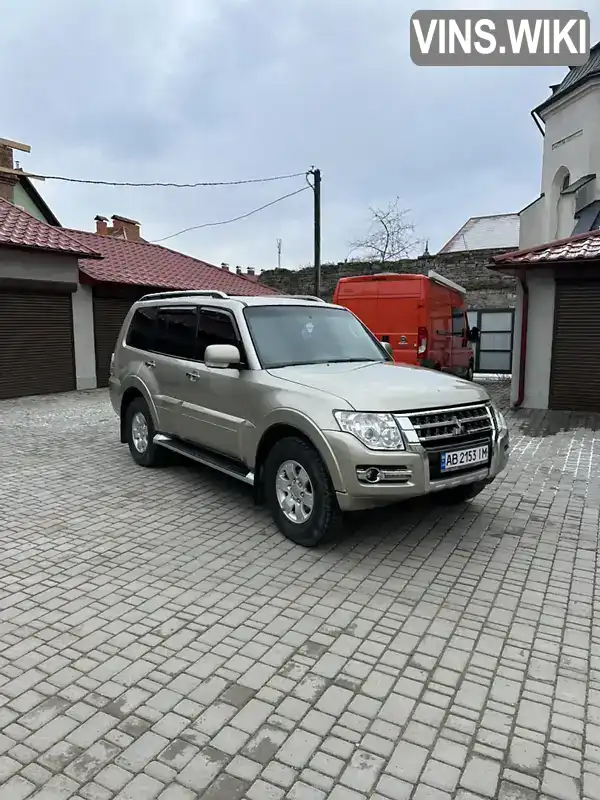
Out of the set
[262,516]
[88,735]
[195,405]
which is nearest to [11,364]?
[195,405]

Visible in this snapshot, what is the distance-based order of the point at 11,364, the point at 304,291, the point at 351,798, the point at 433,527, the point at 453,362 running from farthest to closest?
1. the point at 304,291
2. the point at 453,362
3. the point at 11,364
4. the point at 433,527
5. the point at 351,798

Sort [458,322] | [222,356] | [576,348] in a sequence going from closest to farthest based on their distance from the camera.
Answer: [222,356] → [576,348] → [458,322]

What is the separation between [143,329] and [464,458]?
4127mm

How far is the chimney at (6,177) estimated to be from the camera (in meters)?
15.8

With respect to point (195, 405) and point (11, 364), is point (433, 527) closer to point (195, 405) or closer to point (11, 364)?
point (195, 405)

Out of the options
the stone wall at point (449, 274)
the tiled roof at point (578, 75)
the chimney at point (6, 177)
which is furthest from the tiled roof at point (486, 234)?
the chimney at point (6, 177)

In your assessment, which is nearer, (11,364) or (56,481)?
(56,481)

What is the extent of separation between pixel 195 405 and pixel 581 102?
18197 mm

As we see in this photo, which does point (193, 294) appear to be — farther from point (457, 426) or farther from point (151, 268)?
point (151, 268)

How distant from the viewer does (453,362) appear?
541 inches

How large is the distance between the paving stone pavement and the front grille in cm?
86

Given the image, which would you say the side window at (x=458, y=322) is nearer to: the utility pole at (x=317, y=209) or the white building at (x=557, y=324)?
the white building at (x=557, y=324)

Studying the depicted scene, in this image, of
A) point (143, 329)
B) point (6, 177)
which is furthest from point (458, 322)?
point (6, 177)

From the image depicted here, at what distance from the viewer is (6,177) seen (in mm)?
15914
